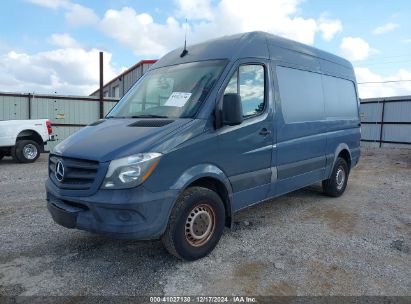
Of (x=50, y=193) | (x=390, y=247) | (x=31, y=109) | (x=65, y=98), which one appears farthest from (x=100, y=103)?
(x=390, y=247)

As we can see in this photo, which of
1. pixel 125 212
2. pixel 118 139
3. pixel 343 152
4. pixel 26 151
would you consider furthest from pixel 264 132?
pixel 26 151

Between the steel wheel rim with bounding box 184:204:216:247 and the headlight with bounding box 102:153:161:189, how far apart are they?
72 cm

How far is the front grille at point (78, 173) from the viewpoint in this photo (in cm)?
334

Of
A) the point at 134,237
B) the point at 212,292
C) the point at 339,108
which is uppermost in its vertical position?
the point at 339,108

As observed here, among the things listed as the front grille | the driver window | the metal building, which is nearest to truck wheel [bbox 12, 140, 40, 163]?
the metal building

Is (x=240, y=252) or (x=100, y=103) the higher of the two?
(x=100, y=103)

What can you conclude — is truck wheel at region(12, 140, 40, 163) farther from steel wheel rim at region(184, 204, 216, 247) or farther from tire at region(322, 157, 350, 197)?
steel wheel rim at region(184, 204, 216, 247)

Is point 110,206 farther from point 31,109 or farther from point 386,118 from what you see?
point 386,118

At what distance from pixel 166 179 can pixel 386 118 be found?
55.9 ft

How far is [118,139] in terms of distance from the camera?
349cm

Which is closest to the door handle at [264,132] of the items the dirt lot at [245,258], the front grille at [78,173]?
the dirt lot at [245,258]

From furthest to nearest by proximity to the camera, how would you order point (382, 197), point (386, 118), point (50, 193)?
point (386, 118), point (382, 197), point (50, 193)

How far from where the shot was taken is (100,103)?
16.4 meters

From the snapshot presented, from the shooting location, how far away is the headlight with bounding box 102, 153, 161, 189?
126 inches
